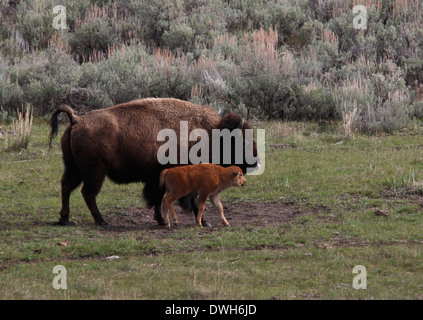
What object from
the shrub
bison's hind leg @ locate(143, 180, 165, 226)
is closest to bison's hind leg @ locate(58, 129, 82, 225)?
bison's hind leg @ locate(143, 180, 165, 226)

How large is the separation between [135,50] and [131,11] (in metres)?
5.00

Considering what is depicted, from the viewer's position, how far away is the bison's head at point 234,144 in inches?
388

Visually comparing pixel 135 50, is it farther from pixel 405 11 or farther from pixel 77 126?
pixel 77 126

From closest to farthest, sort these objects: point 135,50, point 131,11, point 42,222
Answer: point 42,222, point 135,50, point 131,11

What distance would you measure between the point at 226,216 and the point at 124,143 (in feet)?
6.13

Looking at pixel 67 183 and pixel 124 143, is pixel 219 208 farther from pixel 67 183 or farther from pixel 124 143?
pixel 67 183

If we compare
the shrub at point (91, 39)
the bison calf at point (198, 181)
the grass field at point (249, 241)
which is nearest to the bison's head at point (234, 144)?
the bison calf at point (198, 181)

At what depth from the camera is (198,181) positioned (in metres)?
9.12

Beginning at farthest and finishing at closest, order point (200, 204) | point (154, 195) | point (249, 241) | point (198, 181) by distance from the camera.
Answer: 1. point (154, 195)
2. point (200, 204)
3. point (198, 181)
4. point (249, 241)

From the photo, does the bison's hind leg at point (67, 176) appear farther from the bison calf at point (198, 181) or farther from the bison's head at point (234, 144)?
the bison's head at point (234, 144)

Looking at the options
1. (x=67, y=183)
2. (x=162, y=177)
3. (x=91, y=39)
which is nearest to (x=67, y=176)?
(x=67, y=183)

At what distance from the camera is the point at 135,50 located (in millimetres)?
19312

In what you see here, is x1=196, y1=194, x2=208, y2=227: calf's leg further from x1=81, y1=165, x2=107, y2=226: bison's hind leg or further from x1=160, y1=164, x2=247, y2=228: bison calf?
x1=81, y1=165, x2=107, y2=226: bison's hind leg

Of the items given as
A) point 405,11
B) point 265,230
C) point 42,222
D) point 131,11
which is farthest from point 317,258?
point 131,11
